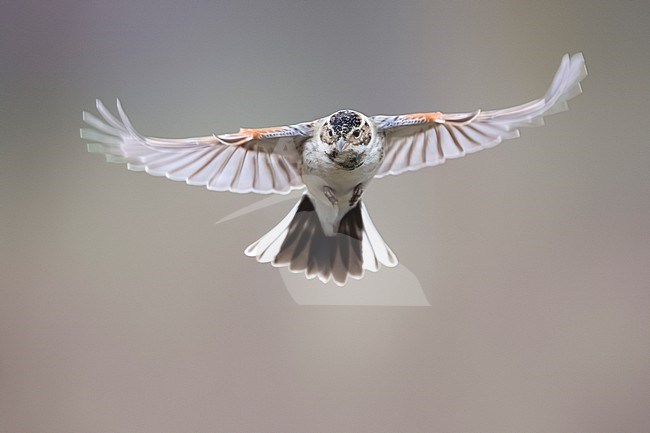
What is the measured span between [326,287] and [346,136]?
511 mm

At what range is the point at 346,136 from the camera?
145cm

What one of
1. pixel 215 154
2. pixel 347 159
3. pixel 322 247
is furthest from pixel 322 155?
pixel 322 247

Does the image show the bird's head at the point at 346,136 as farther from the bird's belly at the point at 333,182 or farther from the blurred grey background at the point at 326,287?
the blurred grey background at the point at 326,287

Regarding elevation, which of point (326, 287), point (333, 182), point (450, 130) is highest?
point (450, 130)

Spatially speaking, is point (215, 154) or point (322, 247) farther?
point (322, 247)

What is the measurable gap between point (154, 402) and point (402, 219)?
2.90ft

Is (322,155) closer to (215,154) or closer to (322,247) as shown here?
(215,154)

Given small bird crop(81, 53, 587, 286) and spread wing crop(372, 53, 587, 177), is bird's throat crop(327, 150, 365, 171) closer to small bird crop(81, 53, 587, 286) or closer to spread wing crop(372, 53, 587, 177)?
small bird crop(81, 53, 587, 286)

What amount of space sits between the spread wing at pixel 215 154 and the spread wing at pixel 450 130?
22cm

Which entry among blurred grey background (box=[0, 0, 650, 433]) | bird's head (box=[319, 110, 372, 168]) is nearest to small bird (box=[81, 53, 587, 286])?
bird's head (box=[319, 110, 372, 168])

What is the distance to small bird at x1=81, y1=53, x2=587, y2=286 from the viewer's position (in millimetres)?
1454

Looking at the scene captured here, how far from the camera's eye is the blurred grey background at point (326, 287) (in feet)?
5.87

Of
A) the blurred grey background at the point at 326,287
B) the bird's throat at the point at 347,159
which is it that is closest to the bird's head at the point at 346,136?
the bird's throat at the point at 347,159

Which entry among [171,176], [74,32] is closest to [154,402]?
[171,176]
